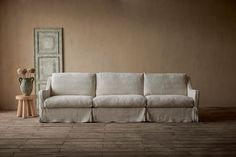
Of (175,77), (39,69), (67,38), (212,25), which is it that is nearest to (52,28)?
(67,38)

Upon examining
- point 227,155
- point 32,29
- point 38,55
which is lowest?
point 227,155

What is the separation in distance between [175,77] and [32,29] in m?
3.35

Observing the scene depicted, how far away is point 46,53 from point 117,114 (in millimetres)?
2570

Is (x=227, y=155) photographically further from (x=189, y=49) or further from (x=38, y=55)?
(x=38, y=55)

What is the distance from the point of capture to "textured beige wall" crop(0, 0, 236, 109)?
744cm

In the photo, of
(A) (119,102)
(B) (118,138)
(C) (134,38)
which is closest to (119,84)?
(A) (119,102)

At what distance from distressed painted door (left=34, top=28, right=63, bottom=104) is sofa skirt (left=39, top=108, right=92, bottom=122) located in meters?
1.81

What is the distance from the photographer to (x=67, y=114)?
19.0 ft

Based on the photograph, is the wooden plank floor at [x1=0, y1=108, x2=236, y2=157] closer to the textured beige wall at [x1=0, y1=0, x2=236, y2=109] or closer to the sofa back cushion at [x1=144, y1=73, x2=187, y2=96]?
the sofa back cushion at [x1=144, y1=73, x2=187, y2=96]

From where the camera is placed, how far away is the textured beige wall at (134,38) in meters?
7.44

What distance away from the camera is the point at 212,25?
7.58 m

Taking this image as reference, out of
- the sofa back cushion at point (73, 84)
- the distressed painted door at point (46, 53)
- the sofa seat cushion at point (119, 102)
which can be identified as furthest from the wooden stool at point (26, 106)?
the sofa seat cushion at point (119, 102)

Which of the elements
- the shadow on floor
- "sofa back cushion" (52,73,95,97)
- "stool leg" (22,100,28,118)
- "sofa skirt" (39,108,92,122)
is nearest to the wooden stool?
"stool leg" (22,100,28,118)

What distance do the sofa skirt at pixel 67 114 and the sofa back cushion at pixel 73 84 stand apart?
55cm
